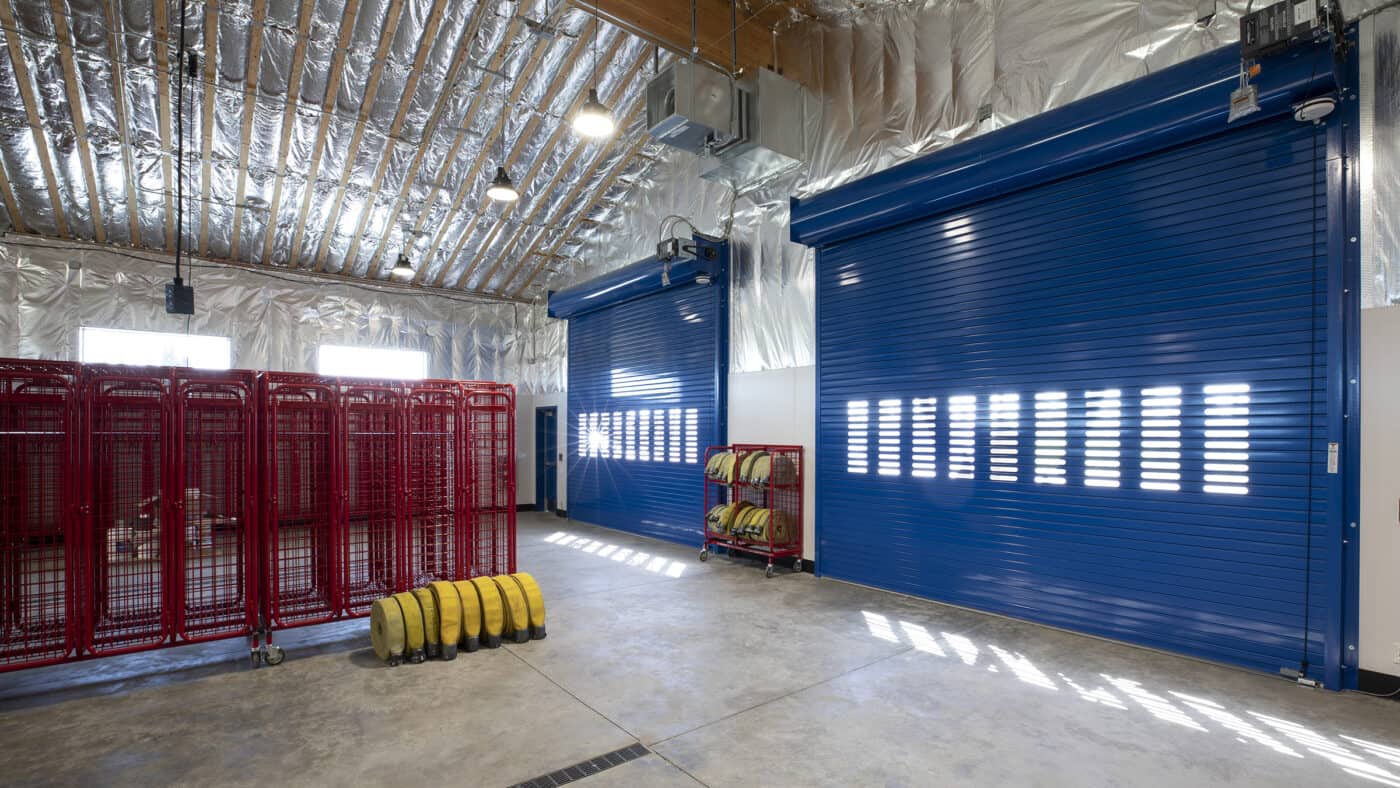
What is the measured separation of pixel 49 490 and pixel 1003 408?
34.2 feet

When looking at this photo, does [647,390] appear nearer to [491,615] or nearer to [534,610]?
[534,610]

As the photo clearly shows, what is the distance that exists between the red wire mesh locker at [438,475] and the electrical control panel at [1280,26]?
19.3 feet

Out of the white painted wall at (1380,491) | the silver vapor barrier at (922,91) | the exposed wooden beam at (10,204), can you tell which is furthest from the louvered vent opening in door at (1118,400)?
the exposed wooden beam at (10,204)

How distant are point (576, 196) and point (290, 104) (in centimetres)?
387

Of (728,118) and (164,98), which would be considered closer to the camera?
(728,118)

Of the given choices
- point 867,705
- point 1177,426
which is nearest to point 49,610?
point 867,705

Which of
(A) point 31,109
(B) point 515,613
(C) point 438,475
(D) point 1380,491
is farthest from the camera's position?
(A) point 31,109

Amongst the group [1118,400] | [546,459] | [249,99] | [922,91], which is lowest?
[546,459]

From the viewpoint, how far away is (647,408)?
397 inches

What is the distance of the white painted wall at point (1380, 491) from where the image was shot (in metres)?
3.92

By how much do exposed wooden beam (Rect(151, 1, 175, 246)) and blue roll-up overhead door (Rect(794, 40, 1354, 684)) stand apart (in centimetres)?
634

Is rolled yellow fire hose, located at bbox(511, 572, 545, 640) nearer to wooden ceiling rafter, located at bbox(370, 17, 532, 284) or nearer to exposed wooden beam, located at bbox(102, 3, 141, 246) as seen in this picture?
wooden ceiling rafter, located at bbox(370, 17, 532, 284)

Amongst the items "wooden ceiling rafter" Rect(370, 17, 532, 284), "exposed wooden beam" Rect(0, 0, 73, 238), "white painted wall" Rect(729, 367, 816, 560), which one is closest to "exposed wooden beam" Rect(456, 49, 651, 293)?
"wooden ceiling rafter" Rect(370, 17, 532, 284)

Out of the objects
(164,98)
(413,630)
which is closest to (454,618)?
(413,630)
